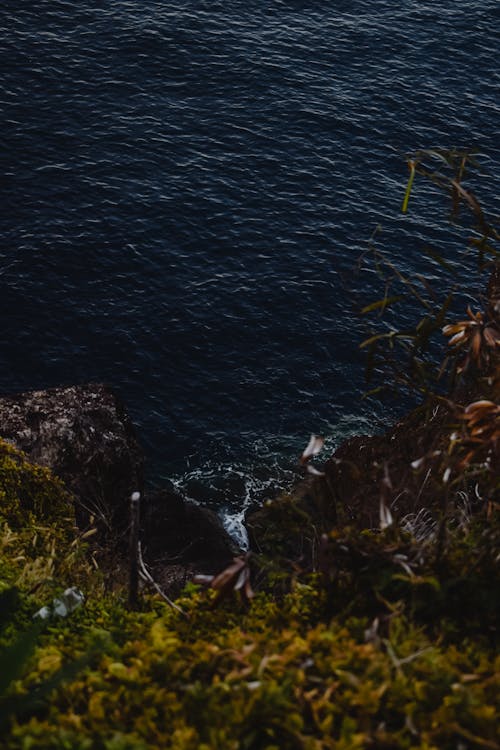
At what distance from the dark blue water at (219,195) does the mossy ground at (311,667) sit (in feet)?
58.1

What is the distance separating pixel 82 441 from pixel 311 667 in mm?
12753

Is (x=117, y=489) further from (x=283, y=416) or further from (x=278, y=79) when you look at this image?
(x=278, y=79)

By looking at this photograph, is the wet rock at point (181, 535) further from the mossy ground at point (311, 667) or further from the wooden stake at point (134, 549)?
the mossy ground at point (311, 667)

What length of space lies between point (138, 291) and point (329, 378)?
7071mm

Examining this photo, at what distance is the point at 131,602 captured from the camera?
9.27 m

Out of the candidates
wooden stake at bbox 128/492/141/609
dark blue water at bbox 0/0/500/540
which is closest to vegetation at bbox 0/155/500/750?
wooden stake at bbox 128/492/141/609

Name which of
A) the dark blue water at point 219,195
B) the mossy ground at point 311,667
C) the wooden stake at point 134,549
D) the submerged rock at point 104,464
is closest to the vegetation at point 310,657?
the mossy ground at point 311,667

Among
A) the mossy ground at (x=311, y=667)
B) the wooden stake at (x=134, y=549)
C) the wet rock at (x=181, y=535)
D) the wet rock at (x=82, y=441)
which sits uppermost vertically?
the mossy ground at (x=311, y=667)

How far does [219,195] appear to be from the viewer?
35312 mm

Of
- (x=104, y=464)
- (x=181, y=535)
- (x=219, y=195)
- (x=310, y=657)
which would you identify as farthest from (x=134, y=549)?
(x=219, y=195)

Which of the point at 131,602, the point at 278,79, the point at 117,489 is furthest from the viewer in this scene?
the point at 278,79

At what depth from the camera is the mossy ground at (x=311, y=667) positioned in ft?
20.6

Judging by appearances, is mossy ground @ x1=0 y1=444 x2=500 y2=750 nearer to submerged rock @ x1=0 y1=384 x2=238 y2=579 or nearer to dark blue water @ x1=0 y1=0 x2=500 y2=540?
submerged rock @ x1=0 y1=384 x2=238 y2=579

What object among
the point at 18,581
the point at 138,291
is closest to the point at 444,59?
the point at 138,291
